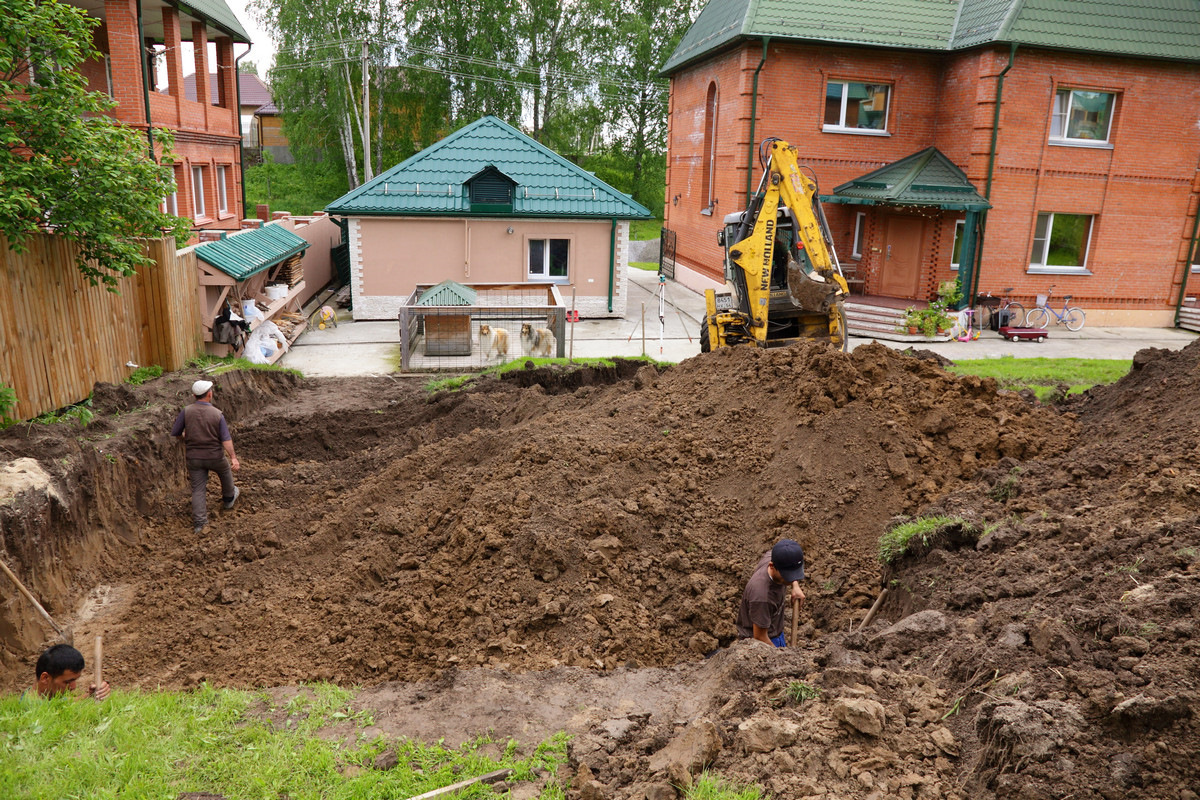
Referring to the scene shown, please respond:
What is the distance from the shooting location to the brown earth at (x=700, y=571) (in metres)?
4.17

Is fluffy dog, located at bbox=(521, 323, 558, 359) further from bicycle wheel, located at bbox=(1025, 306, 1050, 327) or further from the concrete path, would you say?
bicycle wheel, located at bbox=(1025, 306, 1050, 327)

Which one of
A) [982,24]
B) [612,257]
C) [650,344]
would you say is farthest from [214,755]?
[982,24]

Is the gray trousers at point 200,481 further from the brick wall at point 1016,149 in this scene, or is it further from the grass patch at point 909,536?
the brick wall at point 1016,149

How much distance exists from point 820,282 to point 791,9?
11.2 m

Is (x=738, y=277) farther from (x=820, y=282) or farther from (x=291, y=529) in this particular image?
(x=291, y=529)

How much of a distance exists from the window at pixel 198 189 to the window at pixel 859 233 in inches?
709

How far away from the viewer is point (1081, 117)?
2091 cm

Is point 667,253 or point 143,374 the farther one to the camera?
point 667,253

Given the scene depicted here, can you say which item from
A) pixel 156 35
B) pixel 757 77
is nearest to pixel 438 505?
pixel 757 77

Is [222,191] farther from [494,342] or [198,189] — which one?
[494,342]

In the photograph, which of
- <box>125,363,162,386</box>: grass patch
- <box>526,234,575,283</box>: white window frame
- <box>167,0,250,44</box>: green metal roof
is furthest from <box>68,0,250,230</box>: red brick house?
<box>526,234,575,283</box>: white window frame

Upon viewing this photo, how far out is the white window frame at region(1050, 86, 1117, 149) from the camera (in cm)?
2066

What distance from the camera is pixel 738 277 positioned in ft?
46.1

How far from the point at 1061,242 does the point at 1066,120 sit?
3.03 metres
